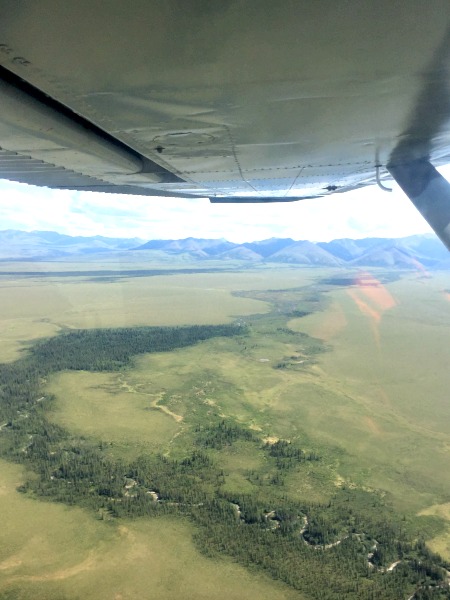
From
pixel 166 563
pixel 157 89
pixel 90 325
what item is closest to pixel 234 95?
pixel 157 89

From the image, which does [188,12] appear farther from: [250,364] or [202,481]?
[250,364]

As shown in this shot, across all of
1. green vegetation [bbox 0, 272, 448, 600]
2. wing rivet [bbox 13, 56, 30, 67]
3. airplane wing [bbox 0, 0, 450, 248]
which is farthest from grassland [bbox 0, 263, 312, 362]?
wing rivet [bbox 13, 56, 30, 67]

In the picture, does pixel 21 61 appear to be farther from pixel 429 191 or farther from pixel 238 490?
pixel 238 490

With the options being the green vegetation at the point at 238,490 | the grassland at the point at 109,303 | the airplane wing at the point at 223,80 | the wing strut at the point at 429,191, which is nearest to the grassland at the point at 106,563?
the green vegetation at the point at 238,490

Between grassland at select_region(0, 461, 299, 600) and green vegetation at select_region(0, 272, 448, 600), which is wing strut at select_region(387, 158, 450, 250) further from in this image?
green vegetation at select_region(0, 272, 448, 600)

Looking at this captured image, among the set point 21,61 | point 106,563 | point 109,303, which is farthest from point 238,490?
point 109,303

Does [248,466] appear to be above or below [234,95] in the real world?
below
